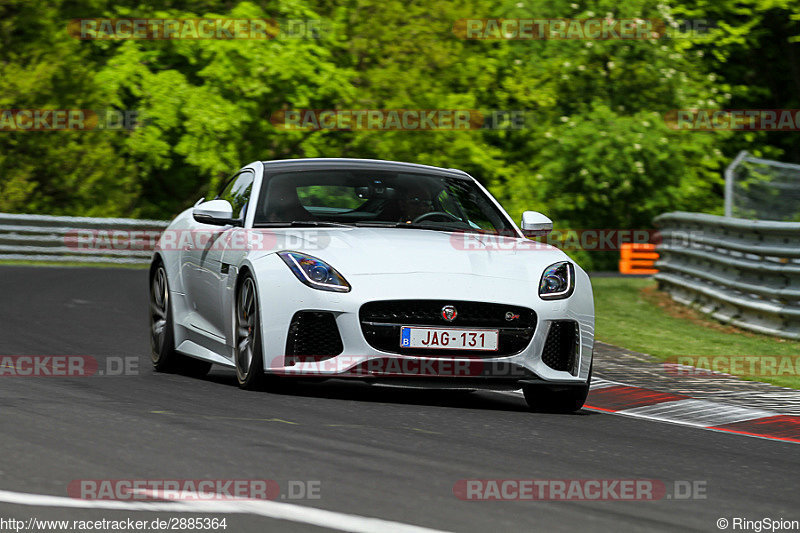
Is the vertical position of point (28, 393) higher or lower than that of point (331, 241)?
lower

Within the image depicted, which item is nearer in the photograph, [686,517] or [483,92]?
[686,517]

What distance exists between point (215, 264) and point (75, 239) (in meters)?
20.6

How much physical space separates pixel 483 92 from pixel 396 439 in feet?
103

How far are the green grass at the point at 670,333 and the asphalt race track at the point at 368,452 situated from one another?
11.5ft

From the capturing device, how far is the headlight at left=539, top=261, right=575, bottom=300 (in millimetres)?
8500

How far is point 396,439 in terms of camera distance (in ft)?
22.5

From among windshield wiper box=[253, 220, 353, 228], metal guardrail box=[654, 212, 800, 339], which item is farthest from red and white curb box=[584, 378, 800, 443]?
metal guardrail box=[654, 212, 800, 339]

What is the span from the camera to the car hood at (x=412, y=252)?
8.32 meters

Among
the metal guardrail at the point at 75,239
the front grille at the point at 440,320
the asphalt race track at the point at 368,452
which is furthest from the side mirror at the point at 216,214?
the metal guardrail at the point at 75,239

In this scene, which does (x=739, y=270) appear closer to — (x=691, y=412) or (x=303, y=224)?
(x=691, y=412)

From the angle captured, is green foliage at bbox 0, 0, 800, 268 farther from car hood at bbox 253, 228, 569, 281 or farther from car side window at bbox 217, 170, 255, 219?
car hood at bbox 253, 228, 569, 281

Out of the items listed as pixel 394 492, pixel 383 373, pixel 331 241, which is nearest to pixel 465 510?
pixel 394 492

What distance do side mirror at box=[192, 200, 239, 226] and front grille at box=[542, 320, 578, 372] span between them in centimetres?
221

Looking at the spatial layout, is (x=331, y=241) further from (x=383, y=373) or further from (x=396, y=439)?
(x=396, y=439)
